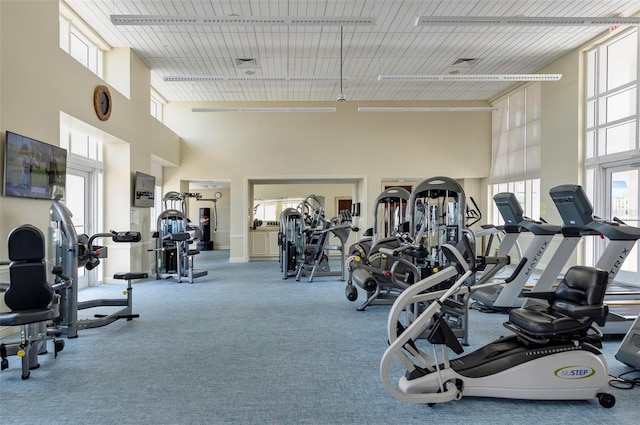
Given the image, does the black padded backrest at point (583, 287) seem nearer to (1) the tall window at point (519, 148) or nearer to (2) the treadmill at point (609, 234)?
(2) the treadmill at point (609, 234)

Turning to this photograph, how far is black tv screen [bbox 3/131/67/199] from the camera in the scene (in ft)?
13.0

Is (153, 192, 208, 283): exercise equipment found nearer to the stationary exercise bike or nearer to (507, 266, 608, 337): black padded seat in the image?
the stationary exercise bike

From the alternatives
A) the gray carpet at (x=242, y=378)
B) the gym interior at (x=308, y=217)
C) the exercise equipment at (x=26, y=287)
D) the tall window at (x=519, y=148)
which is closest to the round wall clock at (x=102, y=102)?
the gym interior at (x=308, y=217)

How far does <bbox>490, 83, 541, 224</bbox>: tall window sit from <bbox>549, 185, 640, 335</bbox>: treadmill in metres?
4.94

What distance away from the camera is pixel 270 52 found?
287 inches

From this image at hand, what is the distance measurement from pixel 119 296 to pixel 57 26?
3.93 meters

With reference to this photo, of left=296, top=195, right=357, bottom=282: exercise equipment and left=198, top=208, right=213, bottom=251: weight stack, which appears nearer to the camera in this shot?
left=296, top=195, right=357, bottom=282: exercise equipment

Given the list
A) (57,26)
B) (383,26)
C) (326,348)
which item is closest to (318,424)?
(326,348)

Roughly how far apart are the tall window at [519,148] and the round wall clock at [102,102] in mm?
8522

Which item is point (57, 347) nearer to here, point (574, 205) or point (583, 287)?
point (583, 287)

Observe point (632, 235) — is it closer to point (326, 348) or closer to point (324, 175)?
point (326, 348)

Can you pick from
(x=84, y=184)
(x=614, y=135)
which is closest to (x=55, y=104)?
(x=84, y=184)

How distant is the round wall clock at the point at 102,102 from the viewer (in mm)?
5820

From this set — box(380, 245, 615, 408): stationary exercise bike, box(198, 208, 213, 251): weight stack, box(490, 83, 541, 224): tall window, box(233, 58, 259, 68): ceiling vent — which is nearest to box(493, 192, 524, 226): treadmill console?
box(380, 245, 615, 408): stationary exercise bike
